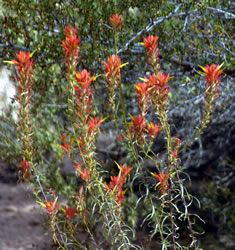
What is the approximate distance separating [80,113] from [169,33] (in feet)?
6.80

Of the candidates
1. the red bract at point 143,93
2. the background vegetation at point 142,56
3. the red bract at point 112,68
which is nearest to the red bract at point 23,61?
the red bract at point 112,68

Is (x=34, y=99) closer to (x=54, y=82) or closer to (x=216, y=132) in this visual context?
(x=54, y=82)

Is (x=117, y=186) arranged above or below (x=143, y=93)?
below

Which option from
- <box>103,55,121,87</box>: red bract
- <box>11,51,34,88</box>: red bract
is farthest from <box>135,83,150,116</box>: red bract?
<box>11,51,34,88</box>: red bract

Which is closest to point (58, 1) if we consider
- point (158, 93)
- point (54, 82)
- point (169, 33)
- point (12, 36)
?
point (12, 36)

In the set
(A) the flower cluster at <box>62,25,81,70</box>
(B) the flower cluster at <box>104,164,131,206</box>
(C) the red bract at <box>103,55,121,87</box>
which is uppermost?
(A) the flower cluster at <box>62,25,81,70</box>

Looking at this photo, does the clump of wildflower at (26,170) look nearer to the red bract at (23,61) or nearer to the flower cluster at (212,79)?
the red bract at (23,61)

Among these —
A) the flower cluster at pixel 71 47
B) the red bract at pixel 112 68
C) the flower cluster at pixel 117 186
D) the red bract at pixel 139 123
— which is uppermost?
the flower cluster at pixel 71 47

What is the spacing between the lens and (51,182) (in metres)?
4.09

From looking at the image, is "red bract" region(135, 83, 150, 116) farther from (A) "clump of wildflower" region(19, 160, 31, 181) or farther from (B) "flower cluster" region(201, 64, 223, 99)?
(A) "clump of wildflower" region(19, 160, 31, 181)

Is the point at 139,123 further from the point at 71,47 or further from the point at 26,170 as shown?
the point at 26,170

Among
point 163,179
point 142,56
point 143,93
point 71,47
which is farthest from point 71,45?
point 142,56

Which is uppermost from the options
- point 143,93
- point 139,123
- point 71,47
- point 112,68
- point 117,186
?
point 71,47

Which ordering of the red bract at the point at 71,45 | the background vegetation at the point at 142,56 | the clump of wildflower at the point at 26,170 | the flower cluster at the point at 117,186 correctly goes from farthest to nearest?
the background vegetation at the point at 142,56, the clump of wildflower at the point at 26,170, the flower cluster at the point at 117,186, the red bract at the point at 71,45
